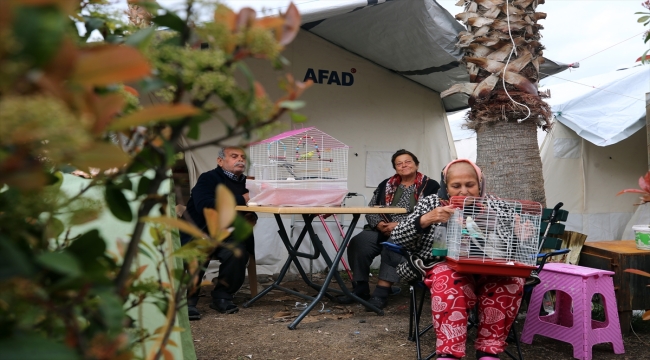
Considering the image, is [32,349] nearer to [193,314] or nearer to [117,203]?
[117,203]

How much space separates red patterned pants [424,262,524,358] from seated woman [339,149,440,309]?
159cm

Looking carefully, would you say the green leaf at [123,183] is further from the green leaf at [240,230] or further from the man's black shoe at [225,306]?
the man's black shoe at [225,306]

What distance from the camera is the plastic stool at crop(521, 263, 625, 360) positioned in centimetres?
301

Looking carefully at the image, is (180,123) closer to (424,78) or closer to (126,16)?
(126,16)

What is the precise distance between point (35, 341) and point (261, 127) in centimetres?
37

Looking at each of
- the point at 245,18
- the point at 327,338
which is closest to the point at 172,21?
the point at 245,18

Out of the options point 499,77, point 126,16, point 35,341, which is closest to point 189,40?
point 126,16

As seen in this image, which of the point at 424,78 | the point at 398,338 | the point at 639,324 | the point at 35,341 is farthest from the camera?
the point at 424,78

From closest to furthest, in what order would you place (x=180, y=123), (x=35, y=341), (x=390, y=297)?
(x=35, y=341)
(x=180, y=123)
(x=390, y=297)

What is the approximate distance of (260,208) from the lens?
369 centimetres

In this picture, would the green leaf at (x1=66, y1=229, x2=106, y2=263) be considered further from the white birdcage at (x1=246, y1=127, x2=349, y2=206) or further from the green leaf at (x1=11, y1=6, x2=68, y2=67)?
the white birdcage at (x1=246, y1=127, x2=349, y2=206)

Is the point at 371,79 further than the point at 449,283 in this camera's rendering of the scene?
Yes

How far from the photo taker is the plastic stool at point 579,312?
301 centimetres

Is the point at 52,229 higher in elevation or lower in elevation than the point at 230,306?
higher
